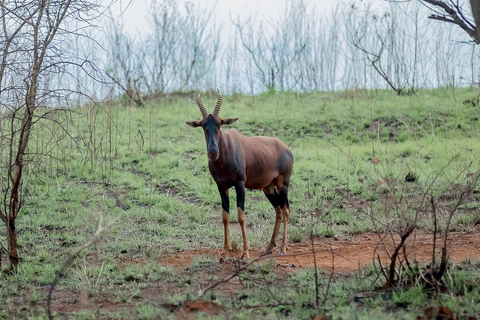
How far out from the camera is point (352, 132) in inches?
619

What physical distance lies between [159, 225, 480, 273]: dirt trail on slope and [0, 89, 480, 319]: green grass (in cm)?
27

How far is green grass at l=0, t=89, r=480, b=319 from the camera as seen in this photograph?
5.71m

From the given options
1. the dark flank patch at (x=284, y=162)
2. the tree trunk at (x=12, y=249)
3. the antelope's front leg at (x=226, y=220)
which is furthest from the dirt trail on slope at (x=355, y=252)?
the tree trunk at (x=12, y=249)

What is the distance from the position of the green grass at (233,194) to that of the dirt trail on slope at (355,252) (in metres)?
0.27

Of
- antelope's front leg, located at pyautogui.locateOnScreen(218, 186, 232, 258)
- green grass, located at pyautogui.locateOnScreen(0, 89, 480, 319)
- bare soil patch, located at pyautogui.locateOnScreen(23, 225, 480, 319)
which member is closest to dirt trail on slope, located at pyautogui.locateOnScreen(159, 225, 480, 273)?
bare soil patch, located at pyautogui.locateOnScreen(23, 225, 480, 319)

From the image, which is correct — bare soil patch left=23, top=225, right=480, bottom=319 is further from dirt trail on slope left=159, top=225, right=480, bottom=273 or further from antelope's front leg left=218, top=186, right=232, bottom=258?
antelope's front leg left=218, top=186, right=232, bottom=258

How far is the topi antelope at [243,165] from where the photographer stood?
25.8 ft

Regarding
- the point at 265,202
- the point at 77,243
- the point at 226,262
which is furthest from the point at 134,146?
the point at 226,262

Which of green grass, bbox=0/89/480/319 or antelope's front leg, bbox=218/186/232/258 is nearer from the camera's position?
green grass, bbox=0/89/480/319

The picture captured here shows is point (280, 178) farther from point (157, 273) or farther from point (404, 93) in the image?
point (404, 93)

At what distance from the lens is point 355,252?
8172mm

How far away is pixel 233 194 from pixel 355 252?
4.03m

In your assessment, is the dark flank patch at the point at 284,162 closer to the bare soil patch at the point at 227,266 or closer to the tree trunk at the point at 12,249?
the bare soil patch at the point at 227,266

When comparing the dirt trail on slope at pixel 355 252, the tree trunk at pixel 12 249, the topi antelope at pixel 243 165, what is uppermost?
the topi antelope at pixel 243 165
